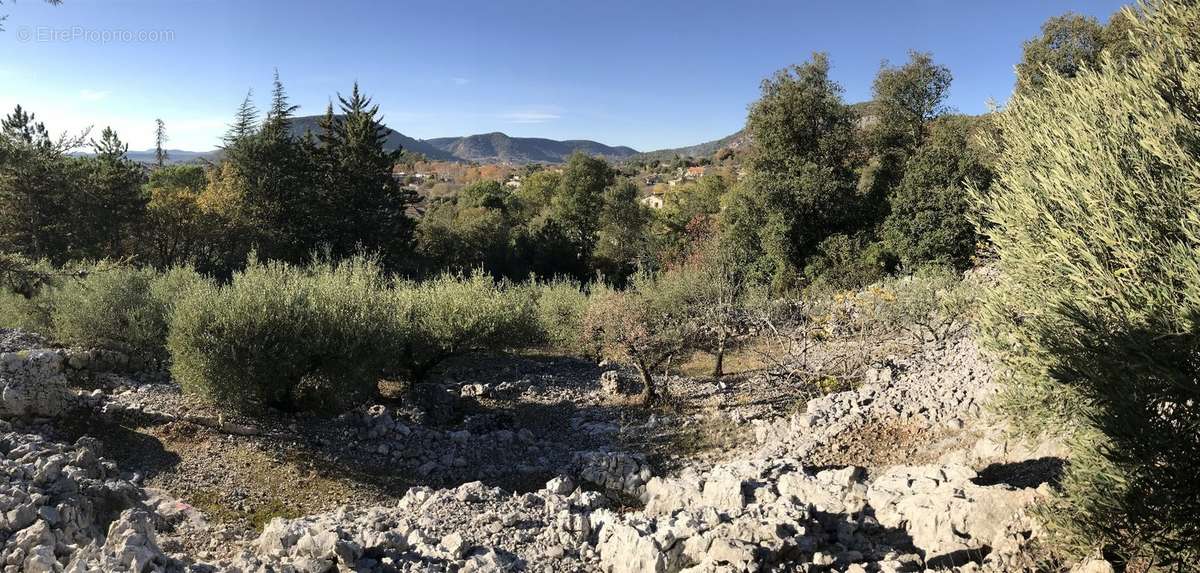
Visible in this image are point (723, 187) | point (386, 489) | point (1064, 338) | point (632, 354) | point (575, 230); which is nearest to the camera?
point (1064, 338)

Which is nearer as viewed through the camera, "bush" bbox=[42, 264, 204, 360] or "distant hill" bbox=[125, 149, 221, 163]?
"bush" bbox=[42, 264, 204, 360]

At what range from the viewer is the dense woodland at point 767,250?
16.1 feet

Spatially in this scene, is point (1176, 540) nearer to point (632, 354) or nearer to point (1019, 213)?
point (1019, 213)

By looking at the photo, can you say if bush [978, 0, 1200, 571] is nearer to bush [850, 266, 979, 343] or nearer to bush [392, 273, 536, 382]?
bush [850, 266, 979, 343]

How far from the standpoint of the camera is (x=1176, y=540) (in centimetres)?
480

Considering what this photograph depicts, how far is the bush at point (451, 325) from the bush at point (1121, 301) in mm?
11407

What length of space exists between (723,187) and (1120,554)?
4347 cm

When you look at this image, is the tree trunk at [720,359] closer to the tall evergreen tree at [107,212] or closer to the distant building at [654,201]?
the tall evergreen tree at [107,212]

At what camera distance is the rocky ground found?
6047mm

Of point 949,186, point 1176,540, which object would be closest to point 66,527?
point 1176,540

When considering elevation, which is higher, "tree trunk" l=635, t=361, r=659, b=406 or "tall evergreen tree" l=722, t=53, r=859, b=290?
"tall evergreen tree" l=722, t=53, r=859, b=290

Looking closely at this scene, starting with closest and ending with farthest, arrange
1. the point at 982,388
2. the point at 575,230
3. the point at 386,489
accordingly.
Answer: the point at 386,489
the point at 982,388
the point at 575,230

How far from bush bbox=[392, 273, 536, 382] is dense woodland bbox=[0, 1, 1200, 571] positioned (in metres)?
0.07

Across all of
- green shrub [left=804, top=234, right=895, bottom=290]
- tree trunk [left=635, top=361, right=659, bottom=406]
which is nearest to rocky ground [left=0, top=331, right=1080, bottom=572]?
tree trunk [left=635, top=361, right=659, bottom=406]
